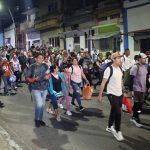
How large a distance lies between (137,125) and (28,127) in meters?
2.50

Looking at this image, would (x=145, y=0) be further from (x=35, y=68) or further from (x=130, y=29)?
(x=35, y=68)

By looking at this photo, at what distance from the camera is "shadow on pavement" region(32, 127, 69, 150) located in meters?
7.48

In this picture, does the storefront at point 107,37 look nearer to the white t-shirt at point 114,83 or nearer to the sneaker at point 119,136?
the white t-shirt at point 114,83

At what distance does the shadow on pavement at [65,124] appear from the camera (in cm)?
908

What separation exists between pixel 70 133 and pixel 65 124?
100cm

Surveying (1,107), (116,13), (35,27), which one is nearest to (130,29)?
(116,13)

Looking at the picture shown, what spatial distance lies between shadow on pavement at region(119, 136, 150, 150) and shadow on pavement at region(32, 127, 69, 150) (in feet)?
3.91

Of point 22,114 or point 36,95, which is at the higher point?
point 36,95

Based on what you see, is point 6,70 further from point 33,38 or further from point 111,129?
point 33,38

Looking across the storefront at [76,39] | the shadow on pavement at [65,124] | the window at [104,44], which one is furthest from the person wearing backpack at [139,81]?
the storefront at [76,39]

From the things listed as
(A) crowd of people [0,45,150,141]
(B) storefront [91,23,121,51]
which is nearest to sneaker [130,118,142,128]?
(A) crowd of people [0,45,150,141]

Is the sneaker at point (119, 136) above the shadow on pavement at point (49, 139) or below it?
above

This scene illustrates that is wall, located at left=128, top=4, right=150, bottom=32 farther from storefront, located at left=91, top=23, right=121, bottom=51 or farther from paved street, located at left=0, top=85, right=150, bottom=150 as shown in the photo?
paved street, located at left=0, top=85, right=150, bottom=150

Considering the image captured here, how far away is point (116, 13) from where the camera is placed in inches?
1046
